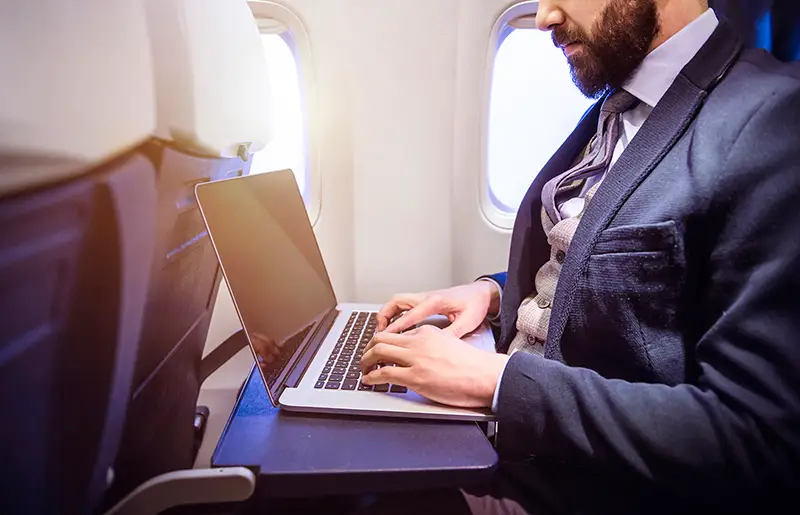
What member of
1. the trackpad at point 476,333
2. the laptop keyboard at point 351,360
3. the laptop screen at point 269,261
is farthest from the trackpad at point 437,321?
the laptop screen at point 269,261

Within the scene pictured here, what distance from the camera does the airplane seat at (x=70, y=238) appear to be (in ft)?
1.51

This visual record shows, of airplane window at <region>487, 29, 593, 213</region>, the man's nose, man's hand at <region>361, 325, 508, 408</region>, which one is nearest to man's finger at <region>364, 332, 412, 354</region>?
man's hand at <region>361, 325, 508, 408</region>

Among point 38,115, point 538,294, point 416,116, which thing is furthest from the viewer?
point 416,116

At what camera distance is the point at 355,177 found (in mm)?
1590

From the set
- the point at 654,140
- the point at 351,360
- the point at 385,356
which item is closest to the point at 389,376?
the point at 385,356

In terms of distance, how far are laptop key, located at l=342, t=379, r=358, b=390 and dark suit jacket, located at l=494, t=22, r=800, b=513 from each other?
246mm

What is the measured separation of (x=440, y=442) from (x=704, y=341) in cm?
36

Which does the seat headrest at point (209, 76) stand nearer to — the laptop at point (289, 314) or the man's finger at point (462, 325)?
the laptop at point (289, 314)

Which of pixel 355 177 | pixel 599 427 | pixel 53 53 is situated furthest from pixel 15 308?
pixel 355 177

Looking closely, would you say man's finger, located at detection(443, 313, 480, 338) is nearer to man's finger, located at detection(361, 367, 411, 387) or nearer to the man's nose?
man's finger, located at detection(361, 367, 411, 387)

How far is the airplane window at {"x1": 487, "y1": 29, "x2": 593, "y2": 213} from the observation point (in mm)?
1600

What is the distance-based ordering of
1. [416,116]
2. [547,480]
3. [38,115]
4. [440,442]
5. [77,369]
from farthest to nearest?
[416,116] → [547,480] → [440,442] → [77,369] → [38,115]

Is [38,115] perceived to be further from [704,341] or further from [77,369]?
[704,341]

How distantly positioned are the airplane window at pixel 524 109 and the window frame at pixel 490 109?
0.06 feet
